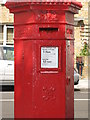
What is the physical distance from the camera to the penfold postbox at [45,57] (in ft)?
15.5

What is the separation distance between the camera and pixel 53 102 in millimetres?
4762

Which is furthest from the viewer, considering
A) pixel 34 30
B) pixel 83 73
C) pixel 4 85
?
pixel 83 73

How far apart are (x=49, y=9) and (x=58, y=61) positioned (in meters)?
0.63

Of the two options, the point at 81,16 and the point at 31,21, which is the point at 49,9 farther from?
the point at 81,16

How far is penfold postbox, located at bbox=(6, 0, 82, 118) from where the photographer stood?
4711 mm

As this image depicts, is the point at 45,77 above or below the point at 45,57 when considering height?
below

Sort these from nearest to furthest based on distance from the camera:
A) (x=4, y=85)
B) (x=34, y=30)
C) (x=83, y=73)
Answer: (x=34, y=30) → (x=4, y=85) → (x=83, y=73)

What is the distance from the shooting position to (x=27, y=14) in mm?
4793

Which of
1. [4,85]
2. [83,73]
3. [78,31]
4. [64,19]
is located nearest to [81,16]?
[78,31]

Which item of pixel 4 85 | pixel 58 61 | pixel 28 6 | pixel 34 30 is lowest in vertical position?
pixel 4 85

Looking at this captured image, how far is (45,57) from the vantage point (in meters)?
4.75

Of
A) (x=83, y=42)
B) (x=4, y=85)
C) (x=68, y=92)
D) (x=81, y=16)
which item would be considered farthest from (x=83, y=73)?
(x=68, y=92)

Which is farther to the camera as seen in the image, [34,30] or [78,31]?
[78,31]

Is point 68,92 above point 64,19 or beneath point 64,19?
beneath
